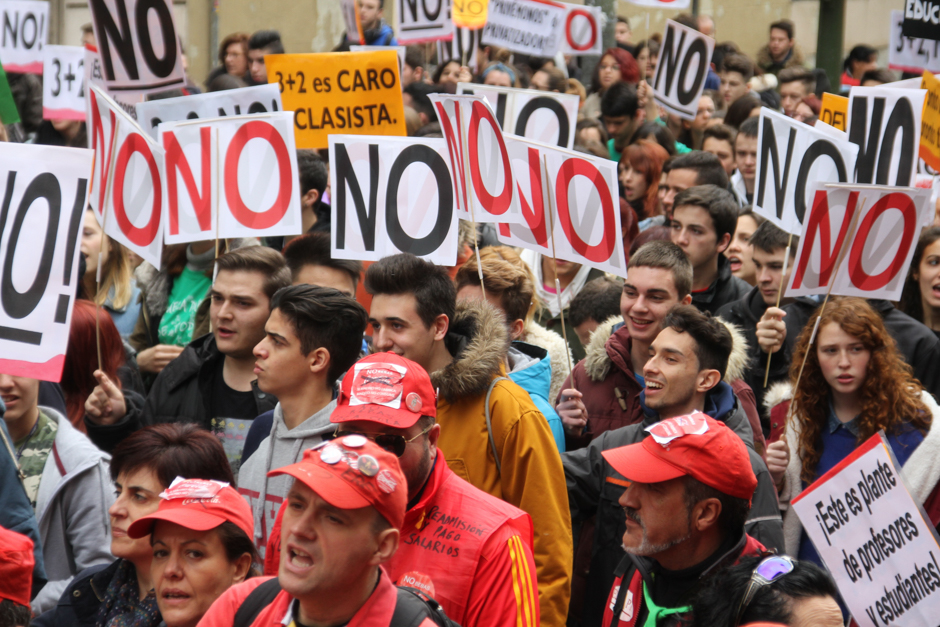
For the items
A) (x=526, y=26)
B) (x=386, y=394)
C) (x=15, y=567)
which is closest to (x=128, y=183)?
(x=15, y=567)

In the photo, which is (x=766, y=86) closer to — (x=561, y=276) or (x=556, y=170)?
(x=561, y=276)

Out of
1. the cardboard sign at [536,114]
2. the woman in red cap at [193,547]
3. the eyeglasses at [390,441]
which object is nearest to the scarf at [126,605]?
the woman in red cap at [193,547]

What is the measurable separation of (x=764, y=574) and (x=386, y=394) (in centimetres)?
103

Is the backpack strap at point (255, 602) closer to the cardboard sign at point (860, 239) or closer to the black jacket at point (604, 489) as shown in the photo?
the black jacket at point (604, 489)

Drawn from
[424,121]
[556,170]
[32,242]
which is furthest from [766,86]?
[32,242]

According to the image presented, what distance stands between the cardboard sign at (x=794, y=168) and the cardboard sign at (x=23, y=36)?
6.88 metres

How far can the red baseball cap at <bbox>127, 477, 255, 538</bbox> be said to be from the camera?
2971mm

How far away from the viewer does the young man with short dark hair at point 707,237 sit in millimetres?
6125

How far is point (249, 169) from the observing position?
568cm

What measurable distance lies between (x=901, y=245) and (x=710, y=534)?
271cm

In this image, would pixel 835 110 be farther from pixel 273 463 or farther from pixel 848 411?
pixel 273 463

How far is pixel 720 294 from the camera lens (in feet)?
20.2

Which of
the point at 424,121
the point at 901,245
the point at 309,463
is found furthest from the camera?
the point at 424,121

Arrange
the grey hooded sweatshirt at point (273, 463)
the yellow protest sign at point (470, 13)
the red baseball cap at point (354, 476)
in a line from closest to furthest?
the red baseball cap at point (354, 476), the grey hooded sweatshirt at point (273, 463), the yellow protest sign at point (470, 13)
